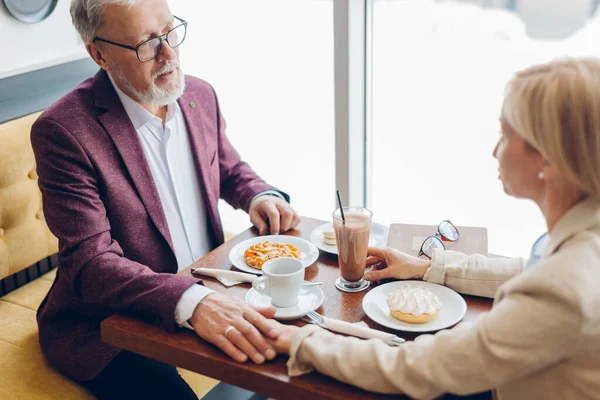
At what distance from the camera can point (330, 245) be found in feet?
5.72

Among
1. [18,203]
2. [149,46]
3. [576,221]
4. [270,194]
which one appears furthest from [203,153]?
[576,221]

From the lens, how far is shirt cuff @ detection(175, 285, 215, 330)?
1415mm

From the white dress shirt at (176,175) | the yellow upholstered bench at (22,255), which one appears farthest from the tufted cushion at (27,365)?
the white dress shirt at (176,175)

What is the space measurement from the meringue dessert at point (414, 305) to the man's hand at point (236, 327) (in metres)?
0.25

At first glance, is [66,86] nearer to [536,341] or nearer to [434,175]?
[434,175]

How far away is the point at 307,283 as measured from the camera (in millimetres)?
1552

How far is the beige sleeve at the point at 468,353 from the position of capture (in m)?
1.03

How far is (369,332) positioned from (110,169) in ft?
2.86

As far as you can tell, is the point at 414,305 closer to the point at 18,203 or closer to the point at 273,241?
the point at 273,241

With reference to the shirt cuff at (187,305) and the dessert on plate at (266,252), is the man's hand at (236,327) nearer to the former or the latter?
the shirt cuff at (187,305)

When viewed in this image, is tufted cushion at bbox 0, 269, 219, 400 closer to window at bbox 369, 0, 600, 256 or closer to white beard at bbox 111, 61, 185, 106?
white beard at bbox 111, 61, 185, 106

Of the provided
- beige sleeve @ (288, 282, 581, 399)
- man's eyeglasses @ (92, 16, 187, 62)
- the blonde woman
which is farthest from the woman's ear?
man's eyeglasses @ (92, 16, 187, 62)

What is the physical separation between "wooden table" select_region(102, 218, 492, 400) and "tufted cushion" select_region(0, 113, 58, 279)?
83cm

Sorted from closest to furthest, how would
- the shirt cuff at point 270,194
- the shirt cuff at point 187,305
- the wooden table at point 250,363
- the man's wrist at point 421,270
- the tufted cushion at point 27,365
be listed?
the wooden table at point 250,363, the shirt cuff at point 187,305, the man's wrist at point 421,270, the tufted cushion at point 27,365, the shirt cuff at point 270,194
